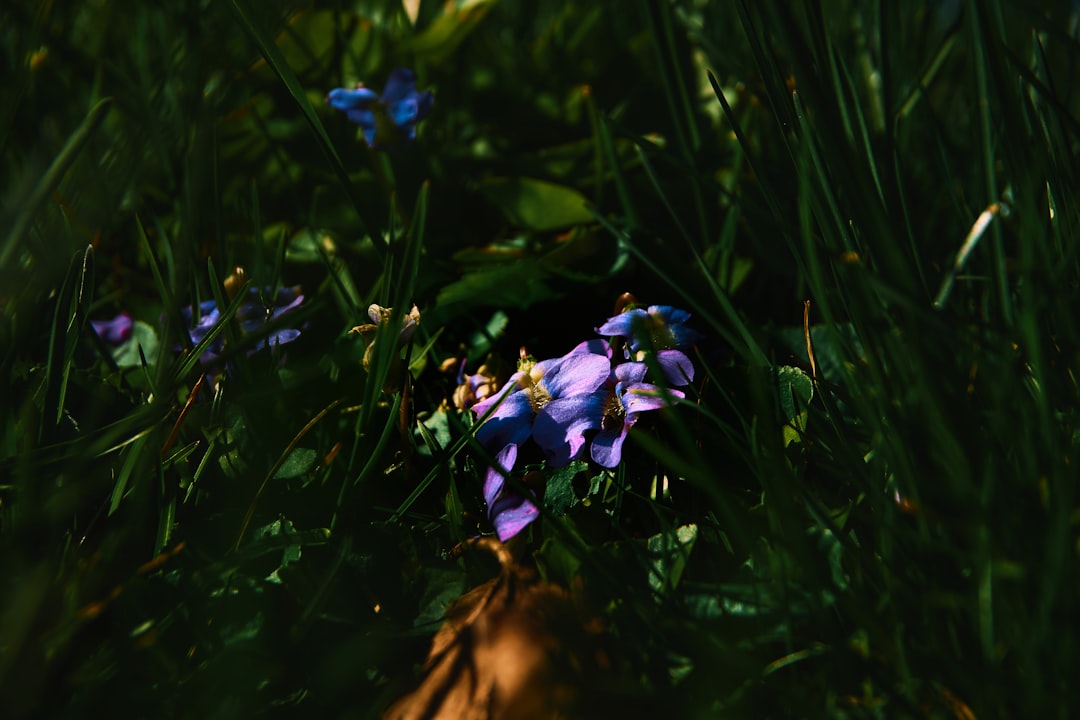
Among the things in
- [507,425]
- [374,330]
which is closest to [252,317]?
[374,330]

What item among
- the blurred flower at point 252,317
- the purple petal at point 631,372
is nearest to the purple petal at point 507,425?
the purple petal at point 631,372

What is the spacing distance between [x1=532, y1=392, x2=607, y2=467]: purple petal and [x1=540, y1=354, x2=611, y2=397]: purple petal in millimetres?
15

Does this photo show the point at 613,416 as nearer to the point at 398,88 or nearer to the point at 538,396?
the point at 538,396

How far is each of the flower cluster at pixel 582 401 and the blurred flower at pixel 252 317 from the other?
26cm

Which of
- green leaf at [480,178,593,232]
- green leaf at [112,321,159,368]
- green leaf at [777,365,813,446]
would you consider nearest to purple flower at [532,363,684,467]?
green leaf at [777,365,813,446]

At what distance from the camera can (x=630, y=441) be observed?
0.90 metres

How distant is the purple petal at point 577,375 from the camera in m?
0.91

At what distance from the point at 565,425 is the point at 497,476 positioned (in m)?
0.09

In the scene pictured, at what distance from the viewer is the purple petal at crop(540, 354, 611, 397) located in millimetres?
910

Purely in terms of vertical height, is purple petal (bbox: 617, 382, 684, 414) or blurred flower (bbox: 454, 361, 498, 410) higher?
purple petal (bbox: 617, 382, 684, 414)

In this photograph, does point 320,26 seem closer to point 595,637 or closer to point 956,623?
point 595,637

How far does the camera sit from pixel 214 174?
1052 millimetres

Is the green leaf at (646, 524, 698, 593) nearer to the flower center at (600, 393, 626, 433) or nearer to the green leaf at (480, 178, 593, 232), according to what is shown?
the flower center at (600, 393, 626, 433)

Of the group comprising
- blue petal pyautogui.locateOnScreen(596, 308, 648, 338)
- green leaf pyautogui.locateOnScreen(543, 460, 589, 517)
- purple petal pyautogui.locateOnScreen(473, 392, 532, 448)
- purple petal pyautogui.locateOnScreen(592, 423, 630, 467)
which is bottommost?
green leaf pyautogui.locateOnScreen(543, 460, 589, 517)
